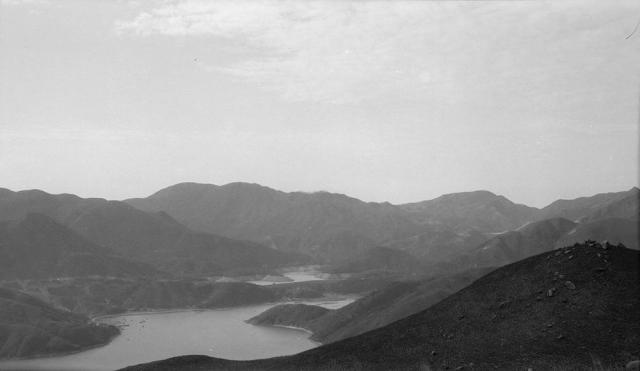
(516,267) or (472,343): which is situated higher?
(516,267)

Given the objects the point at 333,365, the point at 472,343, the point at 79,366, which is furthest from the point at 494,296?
the point at 79,366

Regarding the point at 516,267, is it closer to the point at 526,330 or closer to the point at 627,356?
the point at 526,330

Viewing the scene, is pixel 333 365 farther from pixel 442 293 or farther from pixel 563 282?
pixel 442 293

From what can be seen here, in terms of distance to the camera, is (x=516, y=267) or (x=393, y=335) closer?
(x=393, y=335)

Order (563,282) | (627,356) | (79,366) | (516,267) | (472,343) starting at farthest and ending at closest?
(79,366)
(516,267)
(563,282)
(472,343)
(627,356)

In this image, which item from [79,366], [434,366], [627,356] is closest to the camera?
[627,356]

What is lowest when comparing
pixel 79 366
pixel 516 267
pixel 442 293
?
pixel 79 366
